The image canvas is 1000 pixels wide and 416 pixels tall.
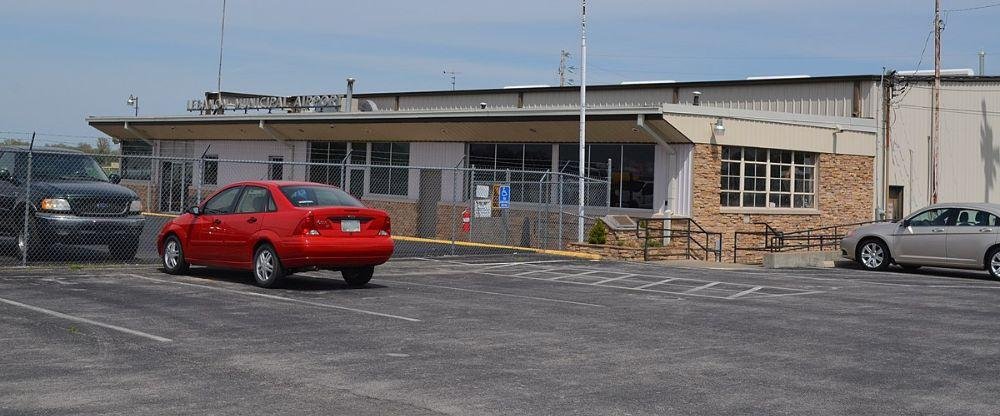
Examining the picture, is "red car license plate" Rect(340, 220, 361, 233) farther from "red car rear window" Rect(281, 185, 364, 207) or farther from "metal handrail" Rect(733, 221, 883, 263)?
"metal handrail" Rect(733, 221, 883, 263)

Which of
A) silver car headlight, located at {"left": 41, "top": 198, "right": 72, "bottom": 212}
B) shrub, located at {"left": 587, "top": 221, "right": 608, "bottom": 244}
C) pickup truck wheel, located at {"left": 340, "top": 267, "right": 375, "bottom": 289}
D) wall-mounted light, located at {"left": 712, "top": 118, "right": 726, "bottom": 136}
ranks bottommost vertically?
pickup truck wheel, located at {"left": 340, "top": 267, "right": 375, "bottom": 289}

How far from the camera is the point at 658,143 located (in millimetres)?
27719

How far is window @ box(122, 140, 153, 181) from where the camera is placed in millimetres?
43094

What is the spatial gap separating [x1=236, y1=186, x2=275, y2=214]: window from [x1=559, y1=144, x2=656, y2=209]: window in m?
14.7

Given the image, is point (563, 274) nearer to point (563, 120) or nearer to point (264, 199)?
point (264, 199)

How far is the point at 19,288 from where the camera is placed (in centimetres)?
1348

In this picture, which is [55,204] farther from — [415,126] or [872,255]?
[415,126]

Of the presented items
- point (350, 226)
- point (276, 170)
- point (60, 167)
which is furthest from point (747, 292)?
point (276, 170)

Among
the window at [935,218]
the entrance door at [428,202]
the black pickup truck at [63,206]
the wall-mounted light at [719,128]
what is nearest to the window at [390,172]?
the entrance door at [428,202]

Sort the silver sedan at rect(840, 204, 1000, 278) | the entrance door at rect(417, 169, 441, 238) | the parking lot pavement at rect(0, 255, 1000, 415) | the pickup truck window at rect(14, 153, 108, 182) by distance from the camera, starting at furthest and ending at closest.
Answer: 1. the entrance door at rect(417, 169, 441, 238)
2. the silver sedan at rect(840, 204, 1000, 278)
3. the pickup truck window at rect(14, 153, 108, 182)
4. the parking lot pavement at rect(0, 255, 1000, 415)

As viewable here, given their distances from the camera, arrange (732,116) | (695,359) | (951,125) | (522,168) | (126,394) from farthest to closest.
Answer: (951,125)
(522,168)
(732,116)
(695,359)
(126,394)

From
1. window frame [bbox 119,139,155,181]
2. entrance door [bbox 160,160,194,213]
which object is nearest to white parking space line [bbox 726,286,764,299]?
entrance door [bbox 160,160,194,213]

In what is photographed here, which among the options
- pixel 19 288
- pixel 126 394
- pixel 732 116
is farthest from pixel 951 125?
pixel 126 394

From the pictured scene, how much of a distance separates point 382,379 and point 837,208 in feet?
86.8
